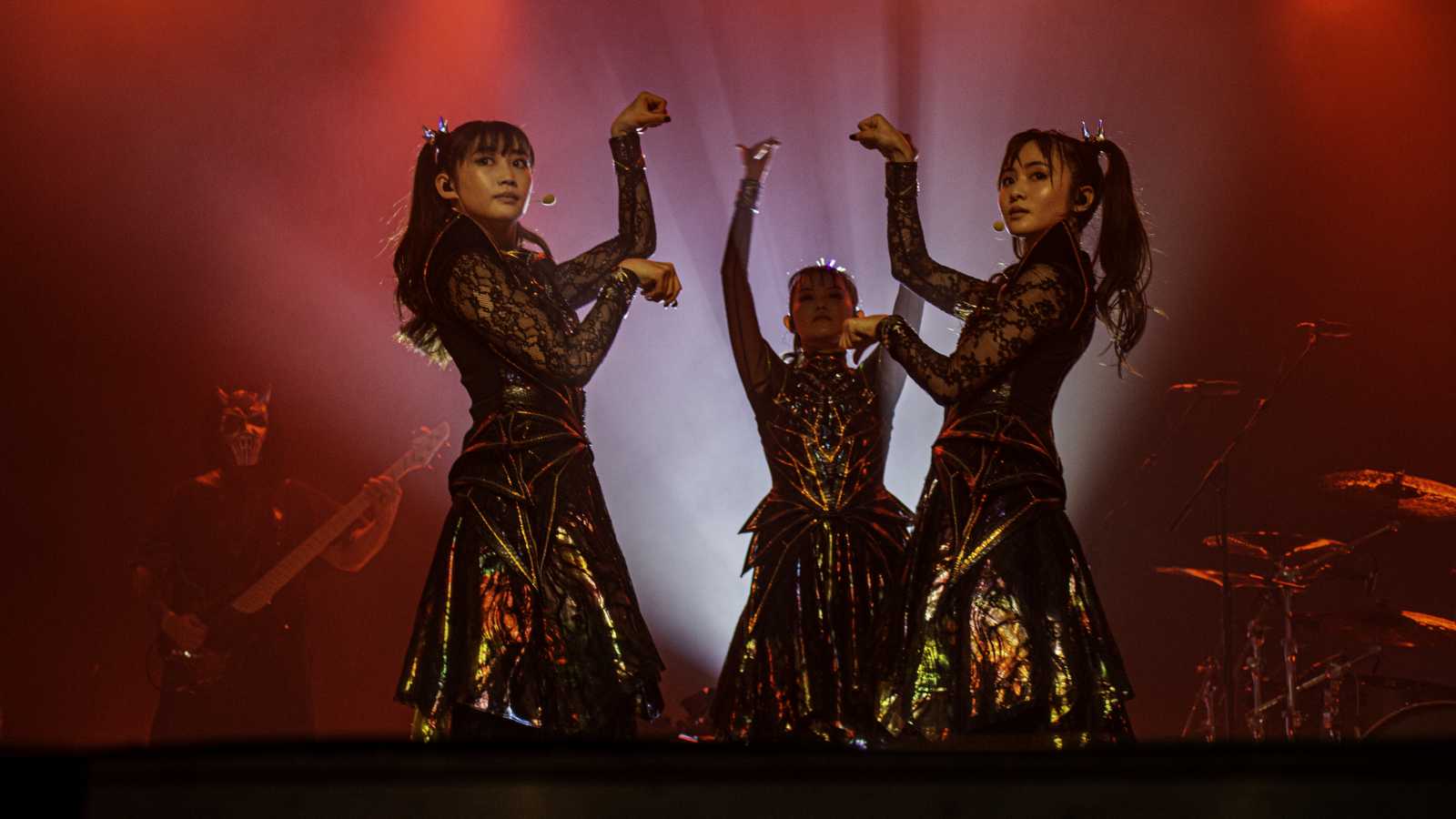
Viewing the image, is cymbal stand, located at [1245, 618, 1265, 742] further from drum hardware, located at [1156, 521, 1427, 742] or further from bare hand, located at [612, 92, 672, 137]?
bare hand, located at [612, 92, 672, 137]

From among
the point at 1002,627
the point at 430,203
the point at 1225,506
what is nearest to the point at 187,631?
the point at 430,203

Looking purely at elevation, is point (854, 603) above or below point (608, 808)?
above

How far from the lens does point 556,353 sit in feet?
10.1

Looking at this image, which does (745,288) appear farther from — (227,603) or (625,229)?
(227,603)

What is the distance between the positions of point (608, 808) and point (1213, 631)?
4686 mm

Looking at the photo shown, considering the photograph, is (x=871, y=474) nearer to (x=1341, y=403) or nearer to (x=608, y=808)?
(x=608, y=808)

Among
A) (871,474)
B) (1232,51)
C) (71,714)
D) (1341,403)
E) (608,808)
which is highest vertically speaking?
(1232,51)

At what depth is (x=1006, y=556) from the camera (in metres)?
2.97

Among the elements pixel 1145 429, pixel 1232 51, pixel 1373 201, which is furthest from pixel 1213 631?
pixel 1232 51

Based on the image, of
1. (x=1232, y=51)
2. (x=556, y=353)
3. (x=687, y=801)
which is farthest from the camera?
(x=1232, y=51)

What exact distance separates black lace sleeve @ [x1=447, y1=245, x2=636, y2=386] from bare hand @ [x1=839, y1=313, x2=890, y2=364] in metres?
0.64

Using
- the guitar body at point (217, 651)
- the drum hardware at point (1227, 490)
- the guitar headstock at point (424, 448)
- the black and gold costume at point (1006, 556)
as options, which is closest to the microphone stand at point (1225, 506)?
the drum hardware at point (1227, 490)

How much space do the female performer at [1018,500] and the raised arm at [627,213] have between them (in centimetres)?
59

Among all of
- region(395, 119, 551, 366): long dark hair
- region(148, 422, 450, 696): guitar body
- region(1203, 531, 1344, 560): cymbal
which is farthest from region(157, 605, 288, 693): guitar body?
region(1203, 531, 1344, 560): cymbal
